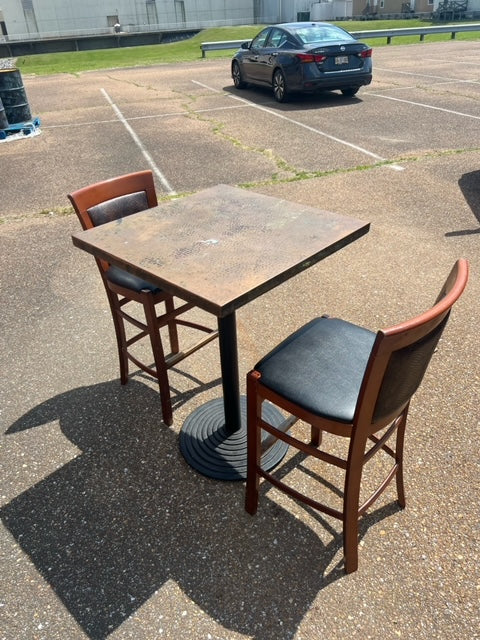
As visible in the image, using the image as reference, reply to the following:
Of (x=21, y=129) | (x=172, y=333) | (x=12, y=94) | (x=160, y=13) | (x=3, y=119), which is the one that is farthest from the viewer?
(x=160, y=13)

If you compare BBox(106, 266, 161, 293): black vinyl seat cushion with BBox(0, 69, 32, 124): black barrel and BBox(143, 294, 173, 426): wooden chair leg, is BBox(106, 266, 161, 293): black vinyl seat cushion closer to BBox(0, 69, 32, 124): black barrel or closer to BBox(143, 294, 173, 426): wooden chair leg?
BBox(143, 294, 173, 426): wooden chair leg

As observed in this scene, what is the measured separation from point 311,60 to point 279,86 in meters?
1.14

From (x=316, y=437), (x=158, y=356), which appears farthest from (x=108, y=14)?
(x=316, y=437)

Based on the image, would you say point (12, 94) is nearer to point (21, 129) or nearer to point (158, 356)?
point (21, 129)

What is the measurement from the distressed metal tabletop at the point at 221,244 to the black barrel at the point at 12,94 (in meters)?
8.93

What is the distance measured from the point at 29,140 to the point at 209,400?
26.8 feet

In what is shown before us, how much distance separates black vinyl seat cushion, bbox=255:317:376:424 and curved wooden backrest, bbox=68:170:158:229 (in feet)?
4.34

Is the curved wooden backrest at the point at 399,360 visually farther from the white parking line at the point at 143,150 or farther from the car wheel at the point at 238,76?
the car wheel at the point at 238,76

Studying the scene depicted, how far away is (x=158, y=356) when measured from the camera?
258 cm

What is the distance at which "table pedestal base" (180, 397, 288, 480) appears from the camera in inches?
96.7

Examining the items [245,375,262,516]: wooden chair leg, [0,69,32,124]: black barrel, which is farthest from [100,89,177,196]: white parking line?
[245,375,262,516]: wooden chair leg

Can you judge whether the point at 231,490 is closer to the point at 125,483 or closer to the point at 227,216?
the point at 125,483

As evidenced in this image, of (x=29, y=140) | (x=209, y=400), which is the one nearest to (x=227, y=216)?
(x=209, y=400)

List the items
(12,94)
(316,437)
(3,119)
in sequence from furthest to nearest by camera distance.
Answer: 1. (12,94)
2. (3,119)
3. (316,437)
